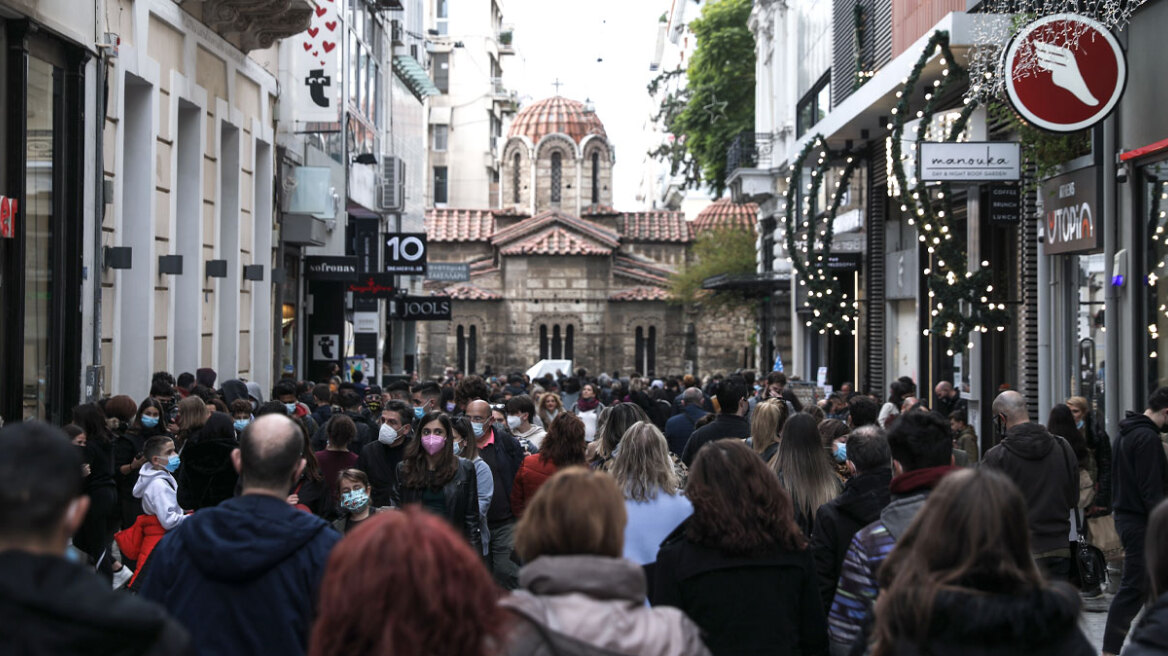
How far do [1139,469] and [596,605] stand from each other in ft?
19.9

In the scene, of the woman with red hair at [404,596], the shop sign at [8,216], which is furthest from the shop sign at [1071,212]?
the woman with red hair at [404,596]

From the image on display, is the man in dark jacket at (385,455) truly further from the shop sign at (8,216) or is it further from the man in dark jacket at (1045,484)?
the shop sign at (8,216)

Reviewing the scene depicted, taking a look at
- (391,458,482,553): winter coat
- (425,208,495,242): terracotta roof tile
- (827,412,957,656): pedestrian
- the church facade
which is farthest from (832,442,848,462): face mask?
(425,208,495,242): terracotta roof tile

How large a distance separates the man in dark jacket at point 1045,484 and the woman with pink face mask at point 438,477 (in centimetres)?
287

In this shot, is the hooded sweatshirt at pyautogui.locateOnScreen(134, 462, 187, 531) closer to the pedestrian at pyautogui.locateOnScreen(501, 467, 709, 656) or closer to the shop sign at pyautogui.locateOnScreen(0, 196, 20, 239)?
the pedestrian at pyautogui.locateOnScreen(501, 467, 709, 656)

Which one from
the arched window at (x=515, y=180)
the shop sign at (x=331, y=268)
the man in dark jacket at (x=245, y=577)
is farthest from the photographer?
the arched window at (x=515, y=180)

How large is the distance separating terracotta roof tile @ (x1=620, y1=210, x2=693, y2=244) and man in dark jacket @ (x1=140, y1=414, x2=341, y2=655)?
67766mm

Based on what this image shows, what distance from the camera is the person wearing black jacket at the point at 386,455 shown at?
9352 mm

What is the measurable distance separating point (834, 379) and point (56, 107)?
2031cm

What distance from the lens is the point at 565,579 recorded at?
3693 mm

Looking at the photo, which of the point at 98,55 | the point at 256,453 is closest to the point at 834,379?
the point at 98,55

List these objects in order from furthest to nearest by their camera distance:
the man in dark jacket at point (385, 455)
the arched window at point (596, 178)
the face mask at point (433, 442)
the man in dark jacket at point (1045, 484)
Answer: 1. the arched window at point (596, 178)
2. the man in dark jacket at point (385, 455)
3. the face mask at point (433, 442)
4. the man in dark jacket at point (1045, 484)

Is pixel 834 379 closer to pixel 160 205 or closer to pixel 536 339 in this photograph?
pixel 160 205

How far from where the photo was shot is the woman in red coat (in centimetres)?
870
